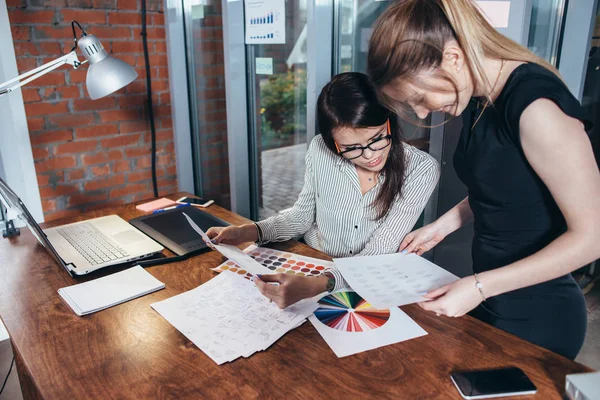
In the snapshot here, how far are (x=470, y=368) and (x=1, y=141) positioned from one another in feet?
7.19

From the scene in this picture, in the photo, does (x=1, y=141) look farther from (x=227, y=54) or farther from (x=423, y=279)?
(x=423, y=279)

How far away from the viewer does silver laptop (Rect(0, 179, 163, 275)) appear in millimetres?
1303

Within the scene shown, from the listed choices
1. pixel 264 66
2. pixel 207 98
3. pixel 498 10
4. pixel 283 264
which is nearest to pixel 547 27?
pixel 498 10

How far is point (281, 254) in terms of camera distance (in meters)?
1.41

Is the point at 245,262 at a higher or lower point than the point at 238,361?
higher

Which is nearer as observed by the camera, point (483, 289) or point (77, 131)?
point (483, 289)

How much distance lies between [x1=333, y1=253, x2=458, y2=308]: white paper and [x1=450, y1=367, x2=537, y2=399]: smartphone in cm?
17

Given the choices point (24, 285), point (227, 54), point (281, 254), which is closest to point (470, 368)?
point (281, 254)

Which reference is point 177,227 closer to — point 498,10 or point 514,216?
point 514,216

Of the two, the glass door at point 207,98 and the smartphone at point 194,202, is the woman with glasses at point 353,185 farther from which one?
the glass door at point 207,98

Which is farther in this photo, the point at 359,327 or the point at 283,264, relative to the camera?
the point at 283,264

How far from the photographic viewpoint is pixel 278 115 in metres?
2.38

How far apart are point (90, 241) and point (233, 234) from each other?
49cm

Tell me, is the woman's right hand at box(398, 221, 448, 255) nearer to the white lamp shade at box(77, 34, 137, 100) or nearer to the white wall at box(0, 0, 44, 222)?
the white lamp shade at box(77, 34, 137, 100)
